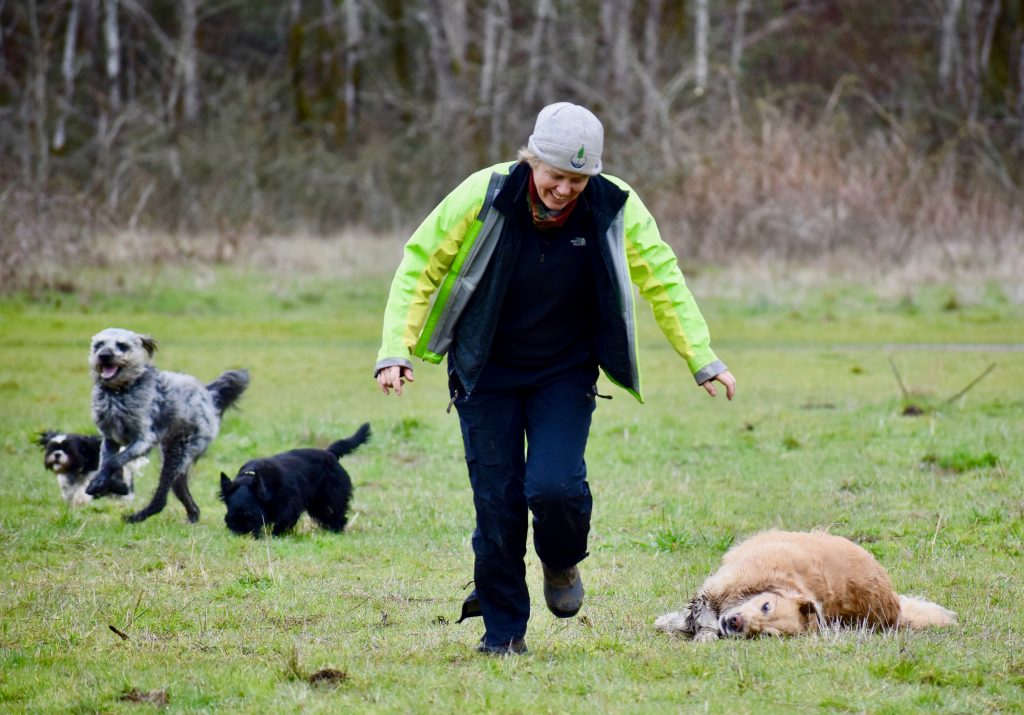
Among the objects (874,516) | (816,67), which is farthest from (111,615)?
(816,67)

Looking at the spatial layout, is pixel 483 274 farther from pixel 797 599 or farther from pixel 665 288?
pixel 797 599

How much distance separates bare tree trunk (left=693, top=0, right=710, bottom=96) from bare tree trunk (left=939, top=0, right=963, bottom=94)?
23.2 feet

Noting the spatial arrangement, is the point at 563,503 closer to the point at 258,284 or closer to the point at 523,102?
the point at 258,284

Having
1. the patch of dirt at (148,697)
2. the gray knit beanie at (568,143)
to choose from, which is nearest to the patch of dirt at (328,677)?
the patch of dirt at (148,697)

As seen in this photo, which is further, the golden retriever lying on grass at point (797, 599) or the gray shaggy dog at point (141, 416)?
the gray shaggy dog at point (141, 416)

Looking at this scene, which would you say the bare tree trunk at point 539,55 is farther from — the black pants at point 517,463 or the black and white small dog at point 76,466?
the black pants at point 517,463

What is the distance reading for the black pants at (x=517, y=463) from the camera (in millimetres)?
5418

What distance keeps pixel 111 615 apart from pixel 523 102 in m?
32.3

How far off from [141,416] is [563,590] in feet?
14.3

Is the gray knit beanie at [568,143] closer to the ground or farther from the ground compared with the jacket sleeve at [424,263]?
farther from the ground

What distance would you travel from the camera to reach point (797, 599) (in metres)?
5.93

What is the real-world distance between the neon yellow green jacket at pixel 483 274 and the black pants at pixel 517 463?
0.17 metres

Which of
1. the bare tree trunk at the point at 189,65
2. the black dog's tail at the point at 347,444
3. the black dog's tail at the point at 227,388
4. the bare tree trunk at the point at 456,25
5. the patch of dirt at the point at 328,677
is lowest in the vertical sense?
the black dog's tail at the point at 347,444

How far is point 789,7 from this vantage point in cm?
4681
